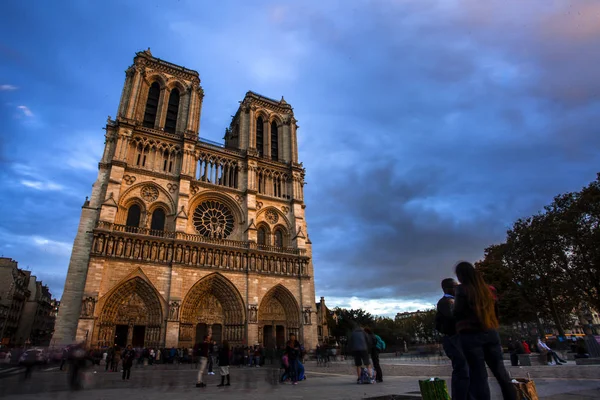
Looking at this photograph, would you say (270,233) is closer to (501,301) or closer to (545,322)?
(501,301)

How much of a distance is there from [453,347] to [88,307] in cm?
2087

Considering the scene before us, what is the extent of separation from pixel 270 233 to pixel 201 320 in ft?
28.7

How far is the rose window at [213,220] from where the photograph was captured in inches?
1035

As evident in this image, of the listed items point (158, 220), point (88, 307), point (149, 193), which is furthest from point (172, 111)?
point (88, 307)

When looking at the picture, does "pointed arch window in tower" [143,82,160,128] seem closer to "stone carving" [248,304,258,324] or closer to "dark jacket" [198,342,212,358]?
"stone carving" [248,304,258,324]

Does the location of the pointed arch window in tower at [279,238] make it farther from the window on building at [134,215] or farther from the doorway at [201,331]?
the window on building at [134,215]

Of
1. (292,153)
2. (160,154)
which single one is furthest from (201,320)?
(292,153)

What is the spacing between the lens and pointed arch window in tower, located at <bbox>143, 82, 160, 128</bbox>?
28625mm

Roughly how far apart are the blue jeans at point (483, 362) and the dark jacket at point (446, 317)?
0.62ft

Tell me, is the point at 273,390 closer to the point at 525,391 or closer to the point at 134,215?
the point at 525,391

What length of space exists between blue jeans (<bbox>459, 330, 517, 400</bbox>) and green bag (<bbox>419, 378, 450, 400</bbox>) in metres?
0.55

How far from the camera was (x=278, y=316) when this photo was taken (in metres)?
25.9

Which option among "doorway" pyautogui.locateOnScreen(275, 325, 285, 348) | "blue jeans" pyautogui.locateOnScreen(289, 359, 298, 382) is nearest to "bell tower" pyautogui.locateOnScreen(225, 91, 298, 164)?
"doorway" pyautogui.locateOnScreen(275, 325, 285, 348)

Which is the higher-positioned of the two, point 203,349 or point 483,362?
point 203,349
